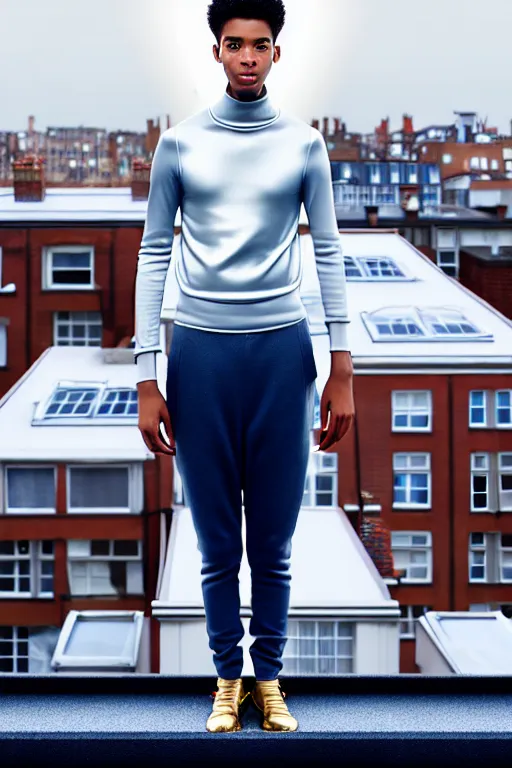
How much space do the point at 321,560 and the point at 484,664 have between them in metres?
0.65

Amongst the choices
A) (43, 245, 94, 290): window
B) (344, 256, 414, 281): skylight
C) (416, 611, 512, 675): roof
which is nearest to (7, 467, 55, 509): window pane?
(43, 245, 94, 290): window

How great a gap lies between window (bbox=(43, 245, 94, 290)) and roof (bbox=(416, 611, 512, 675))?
1732mm

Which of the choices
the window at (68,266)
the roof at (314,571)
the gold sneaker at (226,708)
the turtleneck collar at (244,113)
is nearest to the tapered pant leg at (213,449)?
the gold sneaker at (226,708)

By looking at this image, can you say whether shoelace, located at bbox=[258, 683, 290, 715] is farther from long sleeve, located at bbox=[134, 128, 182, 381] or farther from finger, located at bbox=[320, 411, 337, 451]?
long sleeve, located at bbox=[134, 128, 182, 381]

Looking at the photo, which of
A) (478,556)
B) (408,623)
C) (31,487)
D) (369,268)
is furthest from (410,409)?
(31,487)

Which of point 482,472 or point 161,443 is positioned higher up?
point 161,443

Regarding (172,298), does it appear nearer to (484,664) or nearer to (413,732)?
(413,732)

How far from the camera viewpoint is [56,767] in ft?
6.98

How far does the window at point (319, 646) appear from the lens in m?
3.31

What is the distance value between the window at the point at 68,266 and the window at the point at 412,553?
4.85ft

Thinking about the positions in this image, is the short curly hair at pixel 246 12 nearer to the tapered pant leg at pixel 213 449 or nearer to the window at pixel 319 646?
the tapered pant leg at pixel 213 449

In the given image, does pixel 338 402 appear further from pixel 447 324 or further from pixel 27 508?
pixel 27 508

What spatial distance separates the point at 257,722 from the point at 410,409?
1629mm

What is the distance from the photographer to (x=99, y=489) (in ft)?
11.6
